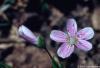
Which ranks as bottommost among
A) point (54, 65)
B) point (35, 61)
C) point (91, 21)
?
point (35, 61)

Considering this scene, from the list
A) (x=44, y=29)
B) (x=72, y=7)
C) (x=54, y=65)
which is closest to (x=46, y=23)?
(x=44, y=29)

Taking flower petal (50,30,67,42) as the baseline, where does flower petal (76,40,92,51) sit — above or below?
below

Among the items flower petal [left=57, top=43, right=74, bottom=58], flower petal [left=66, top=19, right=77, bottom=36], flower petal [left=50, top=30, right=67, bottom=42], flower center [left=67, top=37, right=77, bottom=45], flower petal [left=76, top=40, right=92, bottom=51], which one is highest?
flower petal [left=66, top=19, right=77, bottom=36]

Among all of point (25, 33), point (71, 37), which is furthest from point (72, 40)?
point (25, 33)

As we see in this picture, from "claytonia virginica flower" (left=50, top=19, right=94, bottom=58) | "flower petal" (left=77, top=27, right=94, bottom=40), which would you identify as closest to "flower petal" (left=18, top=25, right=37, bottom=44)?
"claytonia virginica flower" (left=50, top=19, right=94, bottom=58)

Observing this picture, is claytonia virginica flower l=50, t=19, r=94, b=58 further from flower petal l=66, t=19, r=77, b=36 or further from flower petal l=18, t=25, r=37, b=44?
flower petal l=18, t=25, r=37, b=44

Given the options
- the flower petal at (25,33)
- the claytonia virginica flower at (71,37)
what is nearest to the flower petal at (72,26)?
the claytonia virginica flower at (71,37)

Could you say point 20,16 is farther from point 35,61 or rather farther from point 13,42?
point 35,61

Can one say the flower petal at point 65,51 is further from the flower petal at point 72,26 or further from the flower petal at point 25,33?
the flower petal at point 25,33
